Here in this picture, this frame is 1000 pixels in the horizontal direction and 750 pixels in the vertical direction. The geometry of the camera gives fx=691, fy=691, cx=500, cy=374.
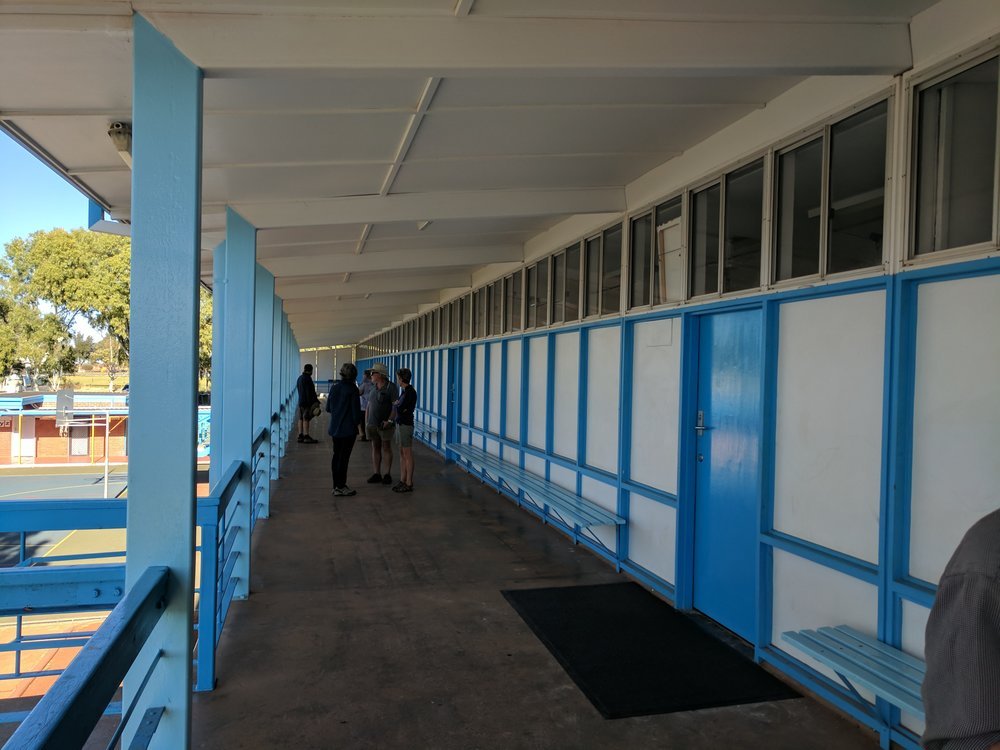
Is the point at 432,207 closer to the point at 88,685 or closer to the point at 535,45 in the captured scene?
the point at 535,45

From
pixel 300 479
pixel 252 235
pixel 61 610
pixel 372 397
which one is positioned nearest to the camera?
pixel 61 610

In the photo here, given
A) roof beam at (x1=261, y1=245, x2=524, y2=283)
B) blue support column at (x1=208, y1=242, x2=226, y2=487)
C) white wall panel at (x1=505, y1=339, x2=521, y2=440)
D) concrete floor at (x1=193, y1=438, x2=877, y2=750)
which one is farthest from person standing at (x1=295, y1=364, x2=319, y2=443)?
blue support column at (x1=208, y1=242, x2=226, y2=487)

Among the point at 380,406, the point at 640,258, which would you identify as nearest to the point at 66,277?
the point at 380,406

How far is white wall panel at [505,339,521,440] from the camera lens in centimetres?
923

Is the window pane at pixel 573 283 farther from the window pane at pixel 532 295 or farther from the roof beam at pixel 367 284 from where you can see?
the roof beam at pixel 367 284

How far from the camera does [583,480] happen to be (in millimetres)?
7008

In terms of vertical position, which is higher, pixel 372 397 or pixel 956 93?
pixel 956 93

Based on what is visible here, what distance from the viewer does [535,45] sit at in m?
2.82

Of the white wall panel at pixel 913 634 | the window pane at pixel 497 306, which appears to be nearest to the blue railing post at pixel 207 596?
the white wall panel at pixel 913 634

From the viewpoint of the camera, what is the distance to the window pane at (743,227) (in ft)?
14.1

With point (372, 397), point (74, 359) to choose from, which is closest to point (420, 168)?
point (372, 397)

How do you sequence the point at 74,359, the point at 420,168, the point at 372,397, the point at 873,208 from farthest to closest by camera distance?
1. the point at 74,359
2. the point at 372,397
3. the point at 420,168
4. the point at 873,208

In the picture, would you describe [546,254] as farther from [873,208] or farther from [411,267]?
[873,208]

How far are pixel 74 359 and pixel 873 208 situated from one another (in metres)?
36.2
